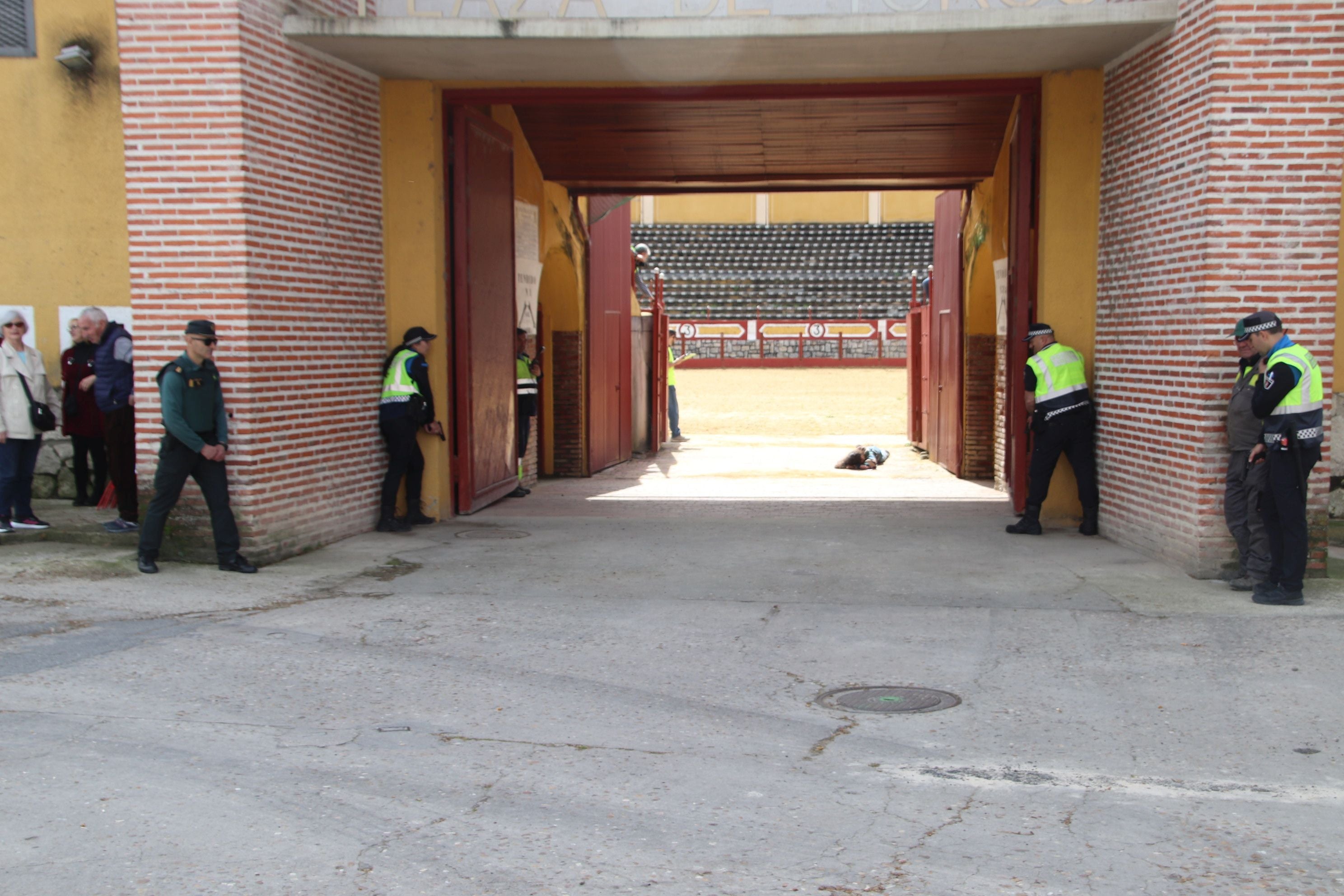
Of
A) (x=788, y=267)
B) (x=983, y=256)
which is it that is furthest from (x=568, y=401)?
(x=788, y=267)

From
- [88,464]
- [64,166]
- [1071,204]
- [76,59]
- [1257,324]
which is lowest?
[88,464]

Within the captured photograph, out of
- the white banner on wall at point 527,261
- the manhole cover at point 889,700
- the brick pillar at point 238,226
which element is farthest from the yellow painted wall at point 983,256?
the manhole cover at point 889,700

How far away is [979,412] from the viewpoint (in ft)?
49.8

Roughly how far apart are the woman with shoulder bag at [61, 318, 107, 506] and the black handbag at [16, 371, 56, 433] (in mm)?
424

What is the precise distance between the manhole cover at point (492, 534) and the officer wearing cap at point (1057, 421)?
4.29 meters

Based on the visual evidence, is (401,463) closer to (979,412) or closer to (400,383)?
(400,383)

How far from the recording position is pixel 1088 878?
12.3 feet

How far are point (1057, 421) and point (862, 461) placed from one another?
671 centimetres

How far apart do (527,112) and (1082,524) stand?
699 cm

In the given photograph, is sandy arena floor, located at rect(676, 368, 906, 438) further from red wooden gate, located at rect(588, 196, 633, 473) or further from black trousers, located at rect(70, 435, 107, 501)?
black trousers, located at rect(70, 435, 107, 501)

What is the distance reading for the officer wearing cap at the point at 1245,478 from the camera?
759 centimetres

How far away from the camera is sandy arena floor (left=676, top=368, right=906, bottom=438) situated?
24.2m

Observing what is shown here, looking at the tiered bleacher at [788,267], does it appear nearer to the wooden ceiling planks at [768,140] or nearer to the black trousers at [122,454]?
the wooden ceiling planks at [768,140]

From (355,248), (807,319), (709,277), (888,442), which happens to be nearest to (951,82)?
(355,248)
